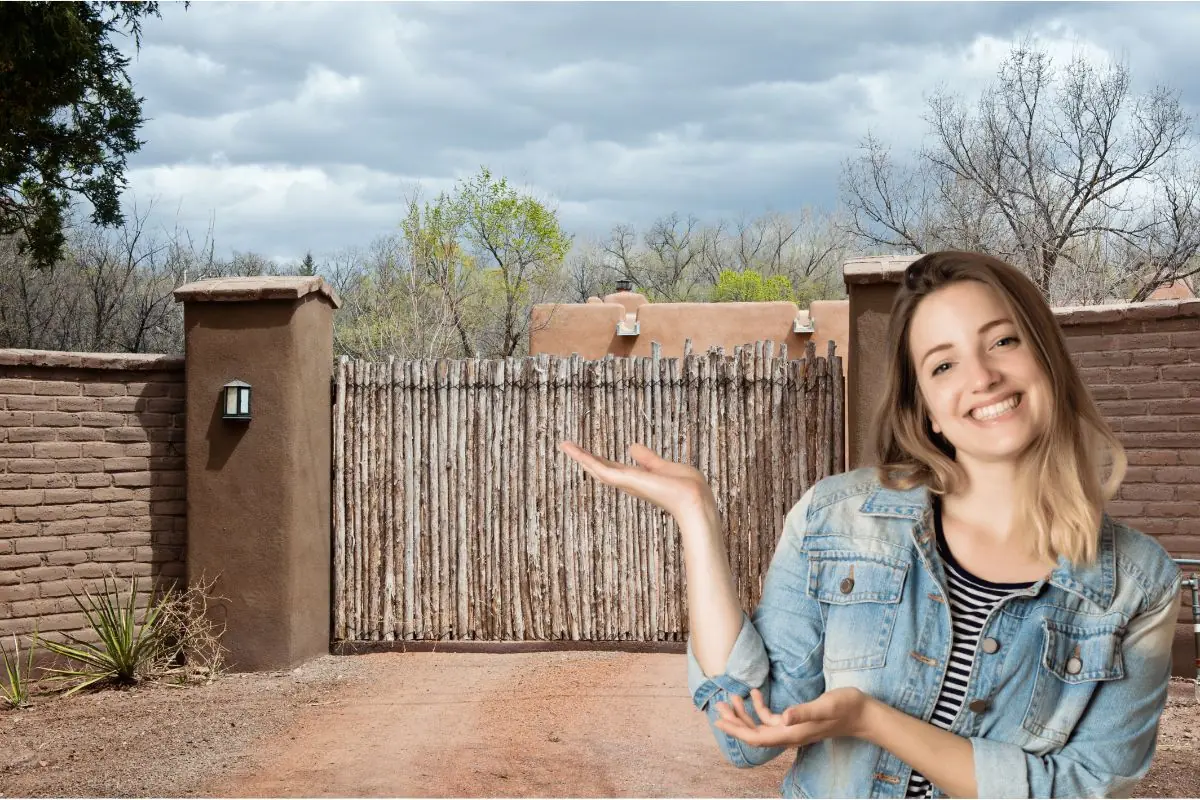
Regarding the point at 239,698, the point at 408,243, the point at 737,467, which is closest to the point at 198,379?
the point at 239,698

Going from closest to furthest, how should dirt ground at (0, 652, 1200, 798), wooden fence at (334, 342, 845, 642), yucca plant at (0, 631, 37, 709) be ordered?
dirt ground at (0, 652, 1200, 798) < yucca plant at (0, 631, 37, 709) < wooden fence at (334, 342, 845, 642)

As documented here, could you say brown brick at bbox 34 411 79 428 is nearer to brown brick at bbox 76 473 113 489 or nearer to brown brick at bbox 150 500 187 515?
brown brick at bbox 76 473 113 489

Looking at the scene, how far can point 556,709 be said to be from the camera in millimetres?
6316

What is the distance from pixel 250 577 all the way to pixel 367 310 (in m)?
19.9

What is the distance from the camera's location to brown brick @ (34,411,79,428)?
23.7 feet

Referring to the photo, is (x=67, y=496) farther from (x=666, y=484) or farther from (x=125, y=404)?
(x=666, y=484)

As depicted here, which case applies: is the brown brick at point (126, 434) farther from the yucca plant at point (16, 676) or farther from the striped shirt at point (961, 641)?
the striped shirt at point (961, 641)

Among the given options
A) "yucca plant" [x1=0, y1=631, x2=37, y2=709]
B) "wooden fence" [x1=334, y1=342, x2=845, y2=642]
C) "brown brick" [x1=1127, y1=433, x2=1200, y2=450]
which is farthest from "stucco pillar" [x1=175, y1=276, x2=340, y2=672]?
"brown brick" [x1=1127, y1=433, x2=1200, y2=450]

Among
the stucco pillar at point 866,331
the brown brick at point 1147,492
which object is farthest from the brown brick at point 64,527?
the brown brick at point 1147,492

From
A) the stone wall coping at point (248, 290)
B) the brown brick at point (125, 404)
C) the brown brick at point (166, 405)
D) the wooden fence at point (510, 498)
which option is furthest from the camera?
the wooden fence at point (510, 498)

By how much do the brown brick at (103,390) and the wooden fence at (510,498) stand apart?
4.75 ft

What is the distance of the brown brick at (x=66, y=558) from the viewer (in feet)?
23.8

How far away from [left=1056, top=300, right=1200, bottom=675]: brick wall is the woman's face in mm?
5818

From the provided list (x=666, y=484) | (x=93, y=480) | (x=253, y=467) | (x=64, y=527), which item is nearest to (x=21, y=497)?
(x=64, y=527)
